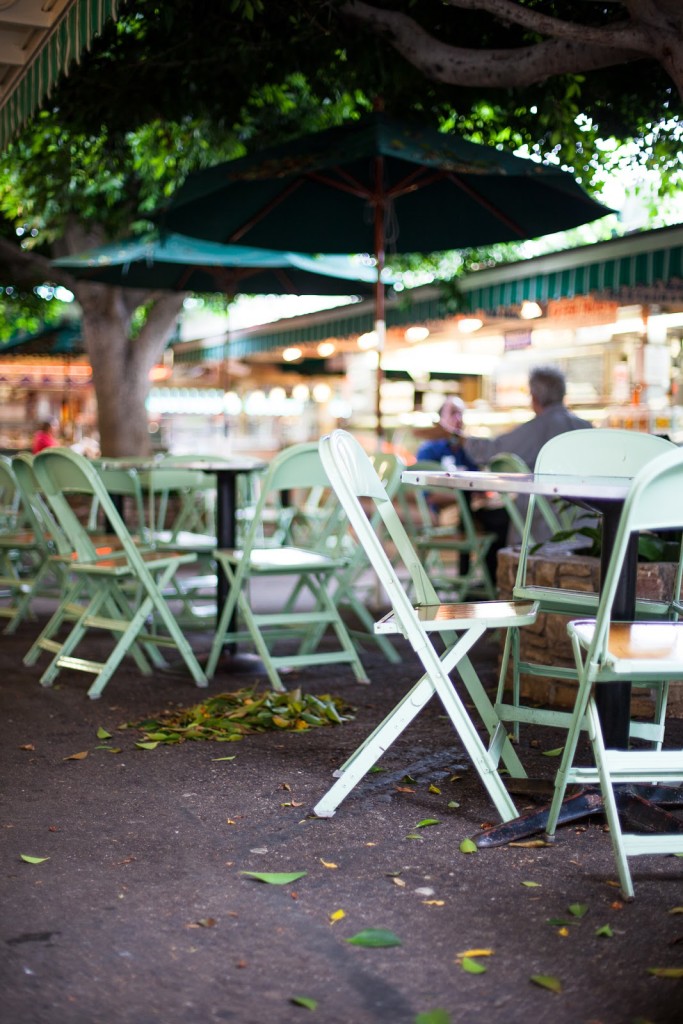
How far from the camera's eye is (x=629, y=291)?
888cm

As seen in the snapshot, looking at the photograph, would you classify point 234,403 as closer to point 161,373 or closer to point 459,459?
point 161,373

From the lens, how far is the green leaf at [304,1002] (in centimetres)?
205

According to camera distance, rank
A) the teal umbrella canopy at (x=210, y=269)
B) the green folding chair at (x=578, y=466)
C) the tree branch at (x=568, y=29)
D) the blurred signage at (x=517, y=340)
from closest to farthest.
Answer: the green folding chair at (x=578, y=466) → the tree branch at (x=568, y=29) → the teal umbrella canopy at (x=210, y=269) → the blurred signage at (x=517, y=340)

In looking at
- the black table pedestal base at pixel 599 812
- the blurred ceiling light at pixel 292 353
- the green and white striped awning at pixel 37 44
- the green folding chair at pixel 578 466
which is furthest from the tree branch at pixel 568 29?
the blurred ceiling light at pixel 292 353

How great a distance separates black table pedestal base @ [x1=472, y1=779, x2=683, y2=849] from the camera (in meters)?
2.91

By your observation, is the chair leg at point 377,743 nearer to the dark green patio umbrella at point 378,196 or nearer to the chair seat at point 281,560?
the chair seat at point 281,560

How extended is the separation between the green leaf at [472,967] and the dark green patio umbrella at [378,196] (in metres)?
4.09

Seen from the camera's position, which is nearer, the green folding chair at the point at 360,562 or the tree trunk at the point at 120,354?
the green folding chair at the point at 360,562

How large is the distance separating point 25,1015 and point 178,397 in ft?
82.2

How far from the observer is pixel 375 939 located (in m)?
2.33

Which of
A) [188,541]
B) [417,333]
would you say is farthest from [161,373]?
[188,541]

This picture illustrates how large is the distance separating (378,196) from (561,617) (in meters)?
3.04

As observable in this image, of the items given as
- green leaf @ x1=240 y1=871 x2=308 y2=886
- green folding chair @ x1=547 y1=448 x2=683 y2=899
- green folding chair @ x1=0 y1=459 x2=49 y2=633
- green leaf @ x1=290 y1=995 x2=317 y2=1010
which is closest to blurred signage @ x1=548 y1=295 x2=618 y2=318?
green folding chair @ x1=0 y1=459 x2=49 y2=633

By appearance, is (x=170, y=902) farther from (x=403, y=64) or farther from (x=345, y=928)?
(x=403, y=64)
